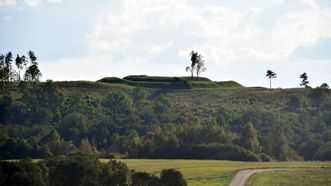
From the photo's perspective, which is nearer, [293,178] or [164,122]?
[293,178]

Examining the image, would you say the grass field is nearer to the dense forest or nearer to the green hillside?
the dense forest

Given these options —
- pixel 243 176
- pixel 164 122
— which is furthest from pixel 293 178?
pixel 164 122

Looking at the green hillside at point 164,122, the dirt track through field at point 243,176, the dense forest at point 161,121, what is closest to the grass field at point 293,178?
the dirt track through field at point 243,176

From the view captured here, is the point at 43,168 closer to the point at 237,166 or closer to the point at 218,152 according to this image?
the point at 237,166

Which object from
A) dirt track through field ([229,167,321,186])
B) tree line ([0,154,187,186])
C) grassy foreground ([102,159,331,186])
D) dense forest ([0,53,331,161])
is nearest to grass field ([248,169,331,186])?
dirt track through field ([229,167,321,186])

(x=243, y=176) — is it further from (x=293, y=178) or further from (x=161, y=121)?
(x=161, y=121)

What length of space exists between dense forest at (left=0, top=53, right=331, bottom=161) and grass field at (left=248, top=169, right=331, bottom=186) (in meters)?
31.5

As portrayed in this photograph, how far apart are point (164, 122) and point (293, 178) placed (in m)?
81.1

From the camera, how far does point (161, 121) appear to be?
6270 inches

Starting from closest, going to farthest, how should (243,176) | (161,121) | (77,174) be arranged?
Result: 1. (77,174)
2. (243,176)
3. (161,121)

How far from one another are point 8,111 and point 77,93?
24.7 m

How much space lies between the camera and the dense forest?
12800cm

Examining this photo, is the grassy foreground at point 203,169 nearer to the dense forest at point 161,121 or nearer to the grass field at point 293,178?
the grass field at point 293,178

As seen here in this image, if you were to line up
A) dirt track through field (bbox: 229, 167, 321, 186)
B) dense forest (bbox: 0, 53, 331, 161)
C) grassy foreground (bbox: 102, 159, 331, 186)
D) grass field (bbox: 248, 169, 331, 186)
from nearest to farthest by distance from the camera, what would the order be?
grass field (bbox: 248, 169, 331, 186), dirt track through field (bbox: 229, 167, 321, 186), grassy foreground (bbox: 102, 159, 331, 186), dense forest (bbox: 0, 53, 331, 161)
